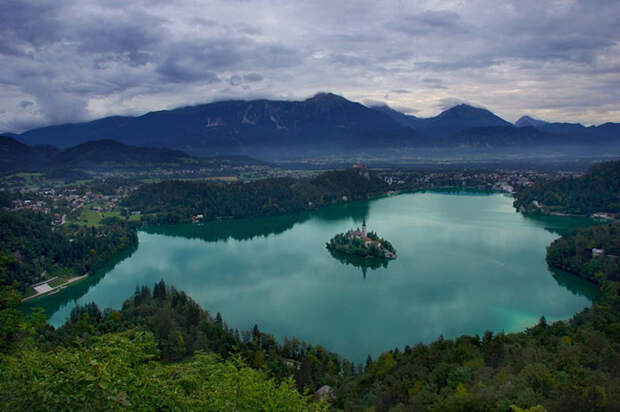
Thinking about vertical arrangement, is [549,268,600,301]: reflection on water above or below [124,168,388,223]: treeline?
below

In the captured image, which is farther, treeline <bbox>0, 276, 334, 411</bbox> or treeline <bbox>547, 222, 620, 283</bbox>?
treeline <bbox>547, 222, 620, 283</bbox>

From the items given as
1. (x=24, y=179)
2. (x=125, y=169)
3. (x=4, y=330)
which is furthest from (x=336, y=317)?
(x=125, y=169)

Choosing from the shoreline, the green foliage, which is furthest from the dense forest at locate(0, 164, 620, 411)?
the shoreline

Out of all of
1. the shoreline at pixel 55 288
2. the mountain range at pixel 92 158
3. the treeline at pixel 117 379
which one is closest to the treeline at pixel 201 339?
the shoreline at pixel 55 288

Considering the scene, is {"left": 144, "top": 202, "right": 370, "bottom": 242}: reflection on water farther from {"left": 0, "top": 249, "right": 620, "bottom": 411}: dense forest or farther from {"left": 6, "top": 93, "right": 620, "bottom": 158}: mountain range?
{"left": 6, "top": 93, "right": 620, "bottom": 158}: mountain range

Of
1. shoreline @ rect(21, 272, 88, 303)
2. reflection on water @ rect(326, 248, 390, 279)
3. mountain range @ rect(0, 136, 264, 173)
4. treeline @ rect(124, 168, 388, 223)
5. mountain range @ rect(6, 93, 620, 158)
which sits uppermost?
mountain range @ rect(6, 93, 620, 158)

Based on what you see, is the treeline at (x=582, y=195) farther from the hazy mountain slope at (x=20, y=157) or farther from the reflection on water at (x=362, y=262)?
the hazy mountain slope at (x=20, y=157)

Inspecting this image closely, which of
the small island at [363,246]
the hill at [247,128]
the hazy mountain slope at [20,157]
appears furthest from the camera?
the hill at [247,128]
